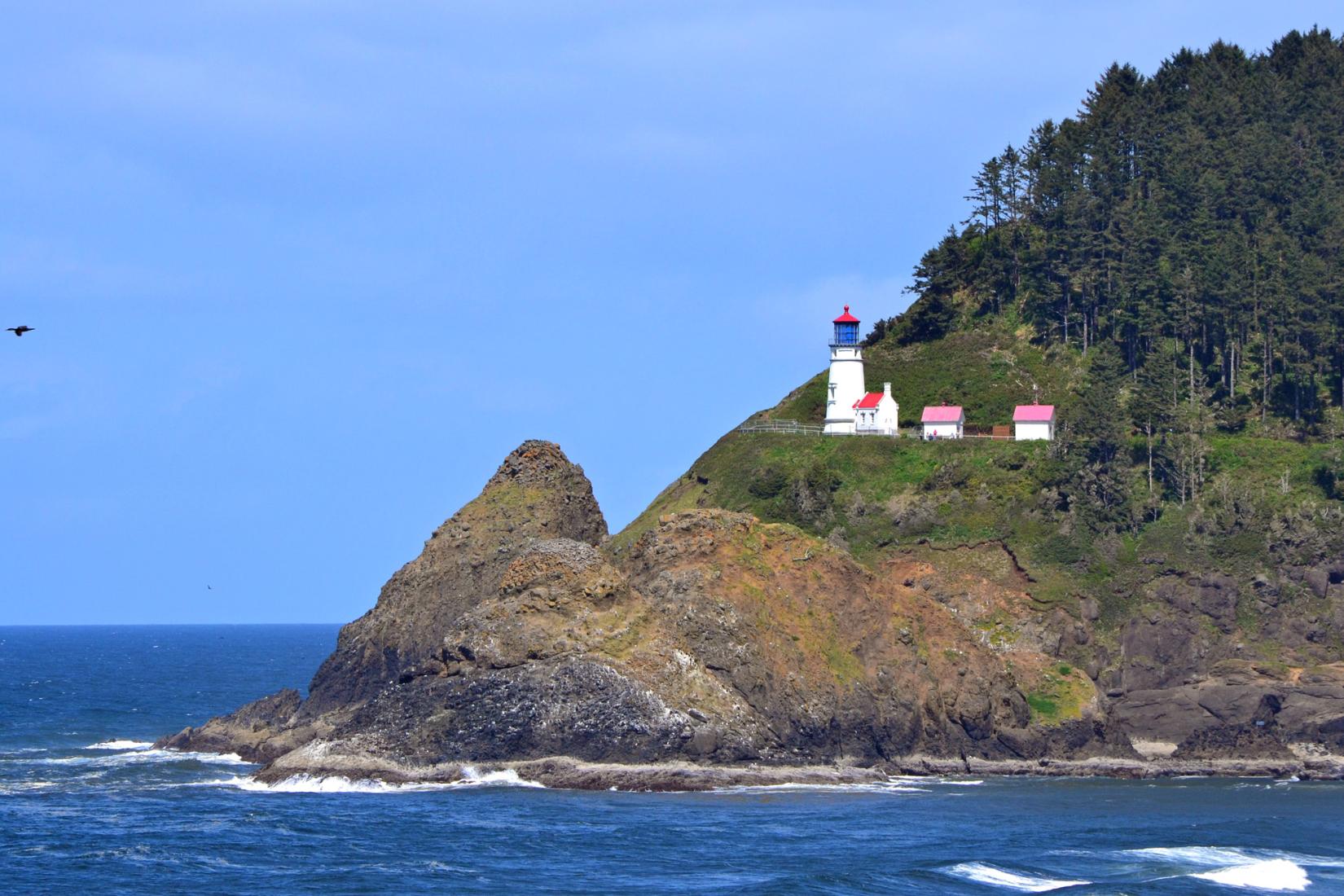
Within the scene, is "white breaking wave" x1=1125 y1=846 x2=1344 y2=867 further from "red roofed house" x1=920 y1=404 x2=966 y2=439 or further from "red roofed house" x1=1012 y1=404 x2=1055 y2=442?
"red roofed house" x1=920 y1=404 x2=966 y2=439

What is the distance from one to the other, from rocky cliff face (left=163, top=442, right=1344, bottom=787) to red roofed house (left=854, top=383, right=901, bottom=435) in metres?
20.2

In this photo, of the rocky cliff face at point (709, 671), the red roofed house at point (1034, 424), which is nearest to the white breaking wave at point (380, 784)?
the rocky cliff face at point (709, 671)

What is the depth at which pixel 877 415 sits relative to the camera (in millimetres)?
110312

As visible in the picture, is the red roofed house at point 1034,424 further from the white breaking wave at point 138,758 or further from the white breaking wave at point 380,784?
the white breaking wave at point 138,758

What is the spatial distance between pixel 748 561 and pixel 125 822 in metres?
28.1

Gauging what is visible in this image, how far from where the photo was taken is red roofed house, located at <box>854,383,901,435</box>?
11006 centimetres

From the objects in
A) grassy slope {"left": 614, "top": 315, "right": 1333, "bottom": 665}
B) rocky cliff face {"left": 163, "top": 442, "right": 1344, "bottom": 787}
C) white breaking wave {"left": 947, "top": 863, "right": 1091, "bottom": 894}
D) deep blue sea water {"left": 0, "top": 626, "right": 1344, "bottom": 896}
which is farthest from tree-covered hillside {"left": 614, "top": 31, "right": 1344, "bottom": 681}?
white breaking wave {"left": 947, "top": 863, "right": 1091, "bottom": 894}

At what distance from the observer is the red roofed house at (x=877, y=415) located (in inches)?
4333

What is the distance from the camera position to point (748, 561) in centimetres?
7931

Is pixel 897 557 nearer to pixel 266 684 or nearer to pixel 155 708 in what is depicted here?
pixel 155 708

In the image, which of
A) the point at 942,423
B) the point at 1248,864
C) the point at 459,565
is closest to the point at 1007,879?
the point at 1248,864

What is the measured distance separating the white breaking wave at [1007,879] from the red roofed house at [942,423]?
5297 centimetres

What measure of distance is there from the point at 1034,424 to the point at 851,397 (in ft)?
39.8

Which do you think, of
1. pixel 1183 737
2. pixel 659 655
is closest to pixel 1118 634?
pixel 1183 737
